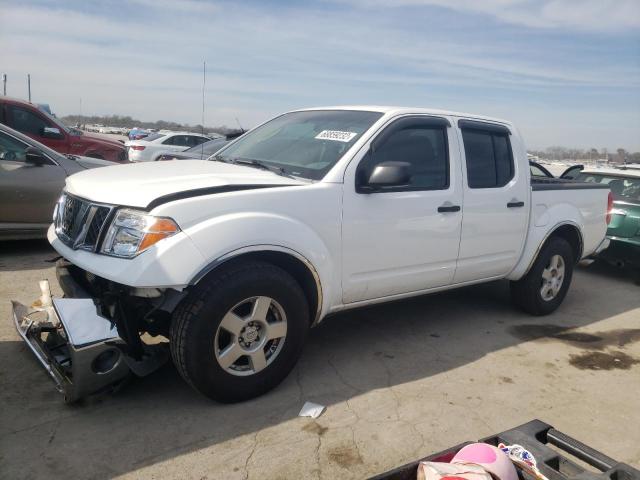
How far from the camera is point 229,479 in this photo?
8.64ft

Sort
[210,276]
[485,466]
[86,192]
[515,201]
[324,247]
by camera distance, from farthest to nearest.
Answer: [515,201] → [324,247] → [86,192] → [210,276] → [485,466]

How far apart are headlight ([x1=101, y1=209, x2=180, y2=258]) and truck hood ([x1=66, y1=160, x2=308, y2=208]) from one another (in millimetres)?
76

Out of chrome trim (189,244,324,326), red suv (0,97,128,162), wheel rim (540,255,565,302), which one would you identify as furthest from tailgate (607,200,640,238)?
red suv (0,97,128,162)

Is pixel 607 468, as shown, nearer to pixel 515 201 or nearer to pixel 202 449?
pixel 202 449

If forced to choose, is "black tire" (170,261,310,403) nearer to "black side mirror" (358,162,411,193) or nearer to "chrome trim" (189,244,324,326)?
"chrome trim" (189,244,324,326)

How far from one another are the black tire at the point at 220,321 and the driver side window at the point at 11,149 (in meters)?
4.62

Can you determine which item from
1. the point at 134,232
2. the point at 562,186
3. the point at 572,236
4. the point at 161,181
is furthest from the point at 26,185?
the point at 572,236

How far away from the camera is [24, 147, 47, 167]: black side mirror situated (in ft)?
21.0

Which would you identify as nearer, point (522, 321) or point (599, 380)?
point (599, 380)

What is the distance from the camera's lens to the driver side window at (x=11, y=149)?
634 centimetres

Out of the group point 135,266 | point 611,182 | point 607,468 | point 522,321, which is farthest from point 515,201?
point 611,182

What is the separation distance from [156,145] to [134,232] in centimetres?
1438

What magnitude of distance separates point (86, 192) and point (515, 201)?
3513 millimetres

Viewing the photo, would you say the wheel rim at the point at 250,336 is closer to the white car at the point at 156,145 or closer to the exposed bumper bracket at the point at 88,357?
the exposed bumper bracket at the point at 88,357
